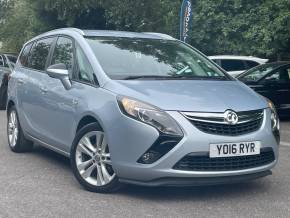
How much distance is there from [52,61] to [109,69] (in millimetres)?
1320

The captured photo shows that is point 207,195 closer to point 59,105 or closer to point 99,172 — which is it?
point 99,172

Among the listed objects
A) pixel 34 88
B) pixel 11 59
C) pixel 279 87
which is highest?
pixel 34 88

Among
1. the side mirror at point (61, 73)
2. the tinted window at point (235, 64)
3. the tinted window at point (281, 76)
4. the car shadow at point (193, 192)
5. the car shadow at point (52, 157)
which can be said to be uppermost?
the side mirror at point (61, 73)

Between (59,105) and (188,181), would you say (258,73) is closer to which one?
(59,105)

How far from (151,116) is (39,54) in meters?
2.94

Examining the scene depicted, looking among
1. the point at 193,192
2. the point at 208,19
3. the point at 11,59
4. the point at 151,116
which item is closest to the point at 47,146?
the point at 193,192

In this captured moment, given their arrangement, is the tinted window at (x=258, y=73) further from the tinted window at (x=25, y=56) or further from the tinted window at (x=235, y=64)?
the tinted window at (x=25, y=56)

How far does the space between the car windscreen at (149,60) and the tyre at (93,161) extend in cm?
62

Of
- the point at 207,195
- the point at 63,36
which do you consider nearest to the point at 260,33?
the point at 63,36

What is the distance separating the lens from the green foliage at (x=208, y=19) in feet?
56.4

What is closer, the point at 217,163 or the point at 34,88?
the point at 217,163

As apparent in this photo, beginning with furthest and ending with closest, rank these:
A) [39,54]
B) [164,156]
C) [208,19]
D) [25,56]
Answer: [208,19] → [25,56] → [39,54] → [164,156]

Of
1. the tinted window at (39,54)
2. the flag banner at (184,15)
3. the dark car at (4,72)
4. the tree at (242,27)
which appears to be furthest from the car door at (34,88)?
the tree at (242,27)

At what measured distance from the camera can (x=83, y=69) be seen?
239 inches
